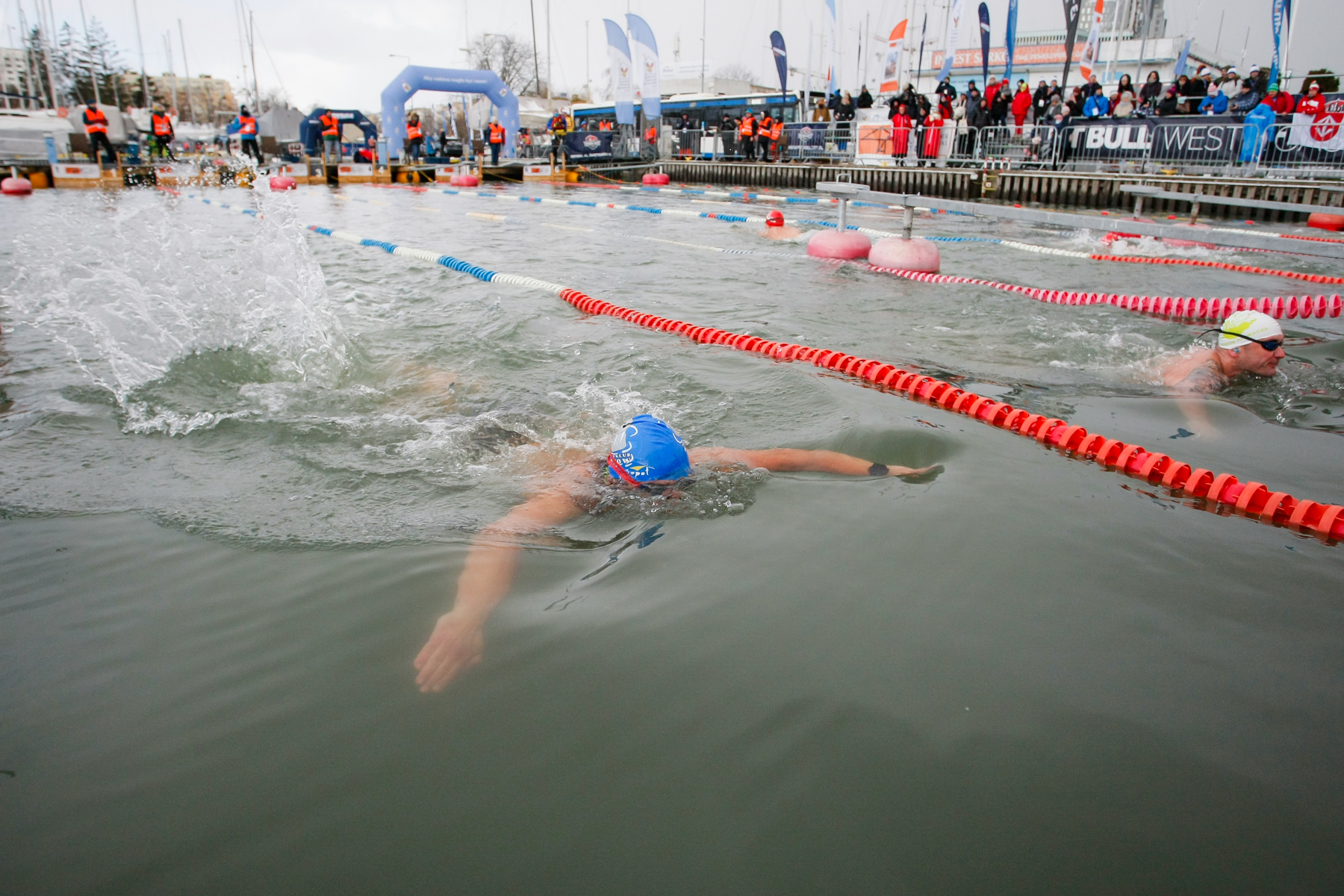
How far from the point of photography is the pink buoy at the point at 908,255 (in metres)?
9.09

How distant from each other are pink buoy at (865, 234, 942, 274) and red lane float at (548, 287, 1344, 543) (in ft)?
12.4

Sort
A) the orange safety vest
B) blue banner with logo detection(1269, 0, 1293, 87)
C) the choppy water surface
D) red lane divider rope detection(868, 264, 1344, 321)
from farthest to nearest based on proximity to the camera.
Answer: the orange safety vest
blue banner with logo detection(1269, 0, 1293, 87)
red lane divider rope detection(868, 264, 1344, 321)
the choppy water surface

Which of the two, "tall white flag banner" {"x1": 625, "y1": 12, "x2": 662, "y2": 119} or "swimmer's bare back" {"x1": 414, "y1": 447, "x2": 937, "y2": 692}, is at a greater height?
"tall white flag banner" {"x1": 625, "y1": 12, "x2": 662, "y2": 119}

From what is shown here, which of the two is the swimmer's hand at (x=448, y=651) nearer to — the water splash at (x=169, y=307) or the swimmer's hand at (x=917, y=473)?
the swimmer's hand at (x=917, y=473)

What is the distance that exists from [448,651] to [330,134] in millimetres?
27853

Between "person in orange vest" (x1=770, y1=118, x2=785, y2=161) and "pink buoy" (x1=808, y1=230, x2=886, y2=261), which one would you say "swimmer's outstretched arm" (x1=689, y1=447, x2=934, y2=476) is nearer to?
"pink buoy" (x1=808, y1=230, x2=886, y2=261)

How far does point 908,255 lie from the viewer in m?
9.13

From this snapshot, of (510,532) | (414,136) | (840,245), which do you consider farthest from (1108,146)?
(414,136)

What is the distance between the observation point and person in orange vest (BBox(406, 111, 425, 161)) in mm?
24641

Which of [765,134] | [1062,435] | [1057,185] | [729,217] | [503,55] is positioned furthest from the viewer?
[503,55]

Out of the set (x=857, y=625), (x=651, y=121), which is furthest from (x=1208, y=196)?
(x=651, y=121)

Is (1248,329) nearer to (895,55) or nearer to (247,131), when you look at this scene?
(895,55)

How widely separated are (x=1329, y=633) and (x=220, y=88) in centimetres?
11440

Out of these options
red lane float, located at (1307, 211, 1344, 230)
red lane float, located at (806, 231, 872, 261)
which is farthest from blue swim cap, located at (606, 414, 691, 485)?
red lane float, located at (1307, 211, 1344, 230)
